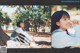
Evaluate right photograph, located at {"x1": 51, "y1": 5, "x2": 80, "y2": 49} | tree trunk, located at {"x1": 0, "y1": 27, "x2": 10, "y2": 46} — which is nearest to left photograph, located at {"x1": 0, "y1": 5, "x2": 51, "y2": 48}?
tree trunk, located at {"x1": 0, "y1": 27, "x2": 10, "y2": 46}

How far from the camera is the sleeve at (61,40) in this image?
21.5ft

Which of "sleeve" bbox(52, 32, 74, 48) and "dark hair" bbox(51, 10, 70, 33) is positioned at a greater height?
"dark hair" bbox(51, 10, 70, 33)

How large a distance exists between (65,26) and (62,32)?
0.16 meters

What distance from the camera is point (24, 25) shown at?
6.53 m

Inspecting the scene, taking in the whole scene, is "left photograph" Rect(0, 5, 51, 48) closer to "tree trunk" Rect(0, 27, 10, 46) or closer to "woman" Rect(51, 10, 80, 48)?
"tree trunk" Rect(0, 27, 10, 46)

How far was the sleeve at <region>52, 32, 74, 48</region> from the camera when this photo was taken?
6.55 m

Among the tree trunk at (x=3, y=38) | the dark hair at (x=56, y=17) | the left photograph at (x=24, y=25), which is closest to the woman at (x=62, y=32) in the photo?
the dark hair at (x=56, y=17)

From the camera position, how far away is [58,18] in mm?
6531

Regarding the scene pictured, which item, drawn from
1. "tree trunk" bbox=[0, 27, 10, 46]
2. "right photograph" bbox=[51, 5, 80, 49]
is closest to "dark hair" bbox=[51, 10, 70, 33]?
"right photograph" bbox=[51, 5, 80, 49]
